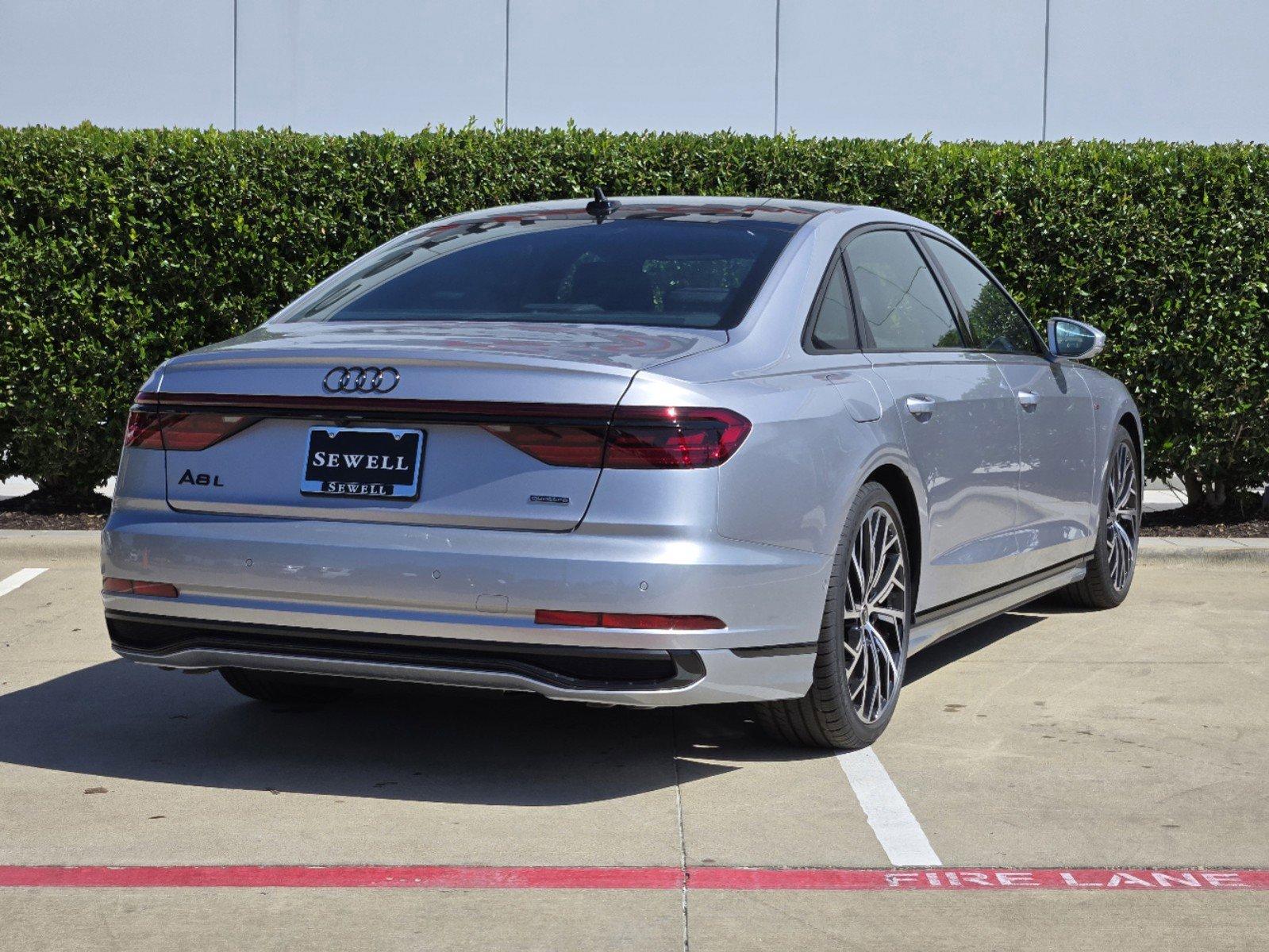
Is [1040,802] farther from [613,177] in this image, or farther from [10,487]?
[10,487]

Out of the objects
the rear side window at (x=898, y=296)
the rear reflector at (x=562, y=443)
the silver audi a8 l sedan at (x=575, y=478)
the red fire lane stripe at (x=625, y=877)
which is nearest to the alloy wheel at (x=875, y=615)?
the silver audi a8 l sedan at (x=575, y=478)

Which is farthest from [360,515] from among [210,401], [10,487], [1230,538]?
[10,487]

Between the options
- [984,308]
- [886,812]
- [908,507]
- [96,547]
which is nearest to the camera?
[886,812]

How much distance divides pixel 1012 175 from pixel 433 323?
231 inches

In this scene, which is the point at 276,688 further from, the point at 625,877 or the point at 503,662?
the point at 625,877

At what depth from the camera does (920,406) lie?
5.28 metres

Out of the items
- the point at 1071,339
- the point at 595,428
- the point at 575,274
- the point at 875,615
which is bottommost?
the point at 875,615

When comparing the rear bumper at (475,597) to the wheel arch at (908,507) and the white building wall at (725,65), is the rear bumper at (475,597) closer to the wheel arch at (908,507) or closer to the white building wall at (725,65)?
the wheel arch at (908,507)

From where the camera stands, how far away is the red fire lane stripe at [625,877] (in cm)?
381

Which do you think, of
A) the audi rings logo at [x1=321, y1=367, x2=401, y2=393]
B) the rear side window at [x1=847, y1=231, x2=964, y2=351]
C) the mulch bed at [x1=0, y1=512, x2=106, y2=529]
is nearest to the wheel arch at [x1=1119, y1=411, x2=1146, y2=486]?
the rear side window at [x1=847, y1=231, x2=964, y2=351]

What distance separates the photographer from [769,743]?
16.9ft

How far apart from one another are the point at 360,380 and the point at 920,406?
1.84m

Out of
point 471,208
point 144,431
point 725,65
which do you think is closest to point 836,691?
point 144,431

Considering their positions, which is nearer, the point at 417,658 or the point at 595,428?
the point at 595,428
